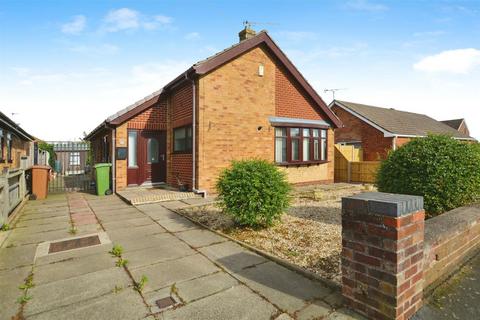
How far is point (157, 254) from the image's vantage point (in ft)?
14.1

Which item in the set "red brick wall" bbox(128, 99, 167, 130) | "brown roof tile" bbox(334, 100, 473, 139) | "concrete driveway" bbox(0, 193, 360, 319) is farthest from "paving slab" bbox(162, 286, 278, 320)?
"brown roof tile" bbox(334, 100, 473, 139)

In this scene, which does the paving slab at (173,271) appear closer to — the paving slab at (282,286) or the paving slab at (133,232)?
the paving slab at (282,286)

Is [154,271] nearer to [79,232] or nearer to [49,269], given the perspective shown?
[49,269]

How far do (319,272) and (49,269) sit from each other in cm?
376

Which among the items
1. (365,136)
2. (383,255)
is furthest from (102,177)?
(365,136)

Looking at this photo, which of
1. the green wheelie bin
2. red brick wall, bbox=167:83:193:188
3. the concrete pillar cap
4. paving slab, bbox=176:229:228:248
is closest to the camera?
the concrete pillar cap

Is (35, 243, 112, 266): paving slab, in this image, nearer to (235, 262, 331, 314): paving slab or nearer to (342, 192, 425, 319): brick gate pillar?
(235, 262, 331, 314): paving slab

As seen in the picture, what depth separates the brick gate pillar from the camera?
2.36 m

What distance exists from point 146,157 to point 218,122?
12.2 ft

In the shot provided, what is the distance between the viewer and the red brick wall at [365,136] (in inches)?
754

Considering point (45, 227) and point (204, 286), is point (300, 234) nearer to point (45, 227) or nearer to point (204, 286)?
point (204, 286)

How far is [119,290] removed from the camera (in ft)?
10.3

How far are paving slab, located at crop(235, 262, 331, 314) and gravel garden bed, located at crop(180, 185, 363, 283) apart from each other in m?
0.39

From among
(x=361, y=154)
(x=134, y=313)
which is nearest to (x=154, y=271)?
(x=134, y=313)
